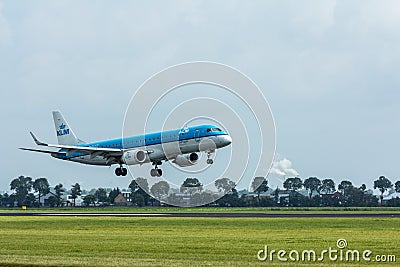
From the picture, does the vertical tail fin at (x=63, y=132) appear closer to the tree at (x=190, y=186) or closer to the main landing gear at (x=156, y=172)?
the main landing gear at (x=156, y=172)

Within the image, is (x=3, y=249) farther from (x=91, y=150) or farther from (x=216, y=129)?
(x=91, y=150)

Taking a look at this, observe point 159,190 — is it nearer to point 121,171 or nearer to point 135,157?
point 121,171

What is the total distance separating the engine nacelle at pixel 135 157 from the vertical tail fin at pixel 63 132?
24.1 m

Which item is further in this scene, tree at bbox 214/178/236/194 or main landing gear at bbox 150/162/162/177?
main landing gear at bbox 150/162/162/177

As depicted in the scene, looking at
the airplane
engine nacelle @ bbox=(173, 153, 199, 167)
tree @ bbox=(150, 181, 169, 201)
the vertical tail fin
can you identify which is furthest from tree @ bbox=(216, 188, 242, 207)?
engine nacelle @ bbox=(173, 153, 199, 167)

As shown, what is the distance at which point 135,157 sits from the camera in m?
88.5

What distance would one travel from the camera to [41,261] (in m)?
38.1

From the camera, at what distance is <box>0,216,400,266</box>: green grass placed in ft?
127

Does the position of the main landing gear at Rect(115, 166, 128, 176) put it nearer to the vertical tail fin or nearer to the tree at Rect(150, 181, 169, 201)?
the vertical tail fin

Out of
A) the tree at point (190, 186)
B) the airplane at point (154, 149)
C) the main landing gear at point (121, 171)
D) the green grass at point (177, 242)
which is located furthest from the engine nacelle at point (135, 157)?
the tree at point (190, 186)

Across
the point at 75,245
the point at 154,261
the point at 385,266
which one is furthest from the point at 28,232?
the point at 385,266

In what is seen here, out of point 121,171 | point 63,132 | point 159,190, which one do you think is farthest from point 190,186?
point 121,171

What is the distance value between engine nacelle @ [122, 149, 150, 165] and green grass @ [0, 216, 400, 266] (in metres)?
18.5

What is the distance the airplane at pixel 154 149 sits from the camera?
82.4 m
